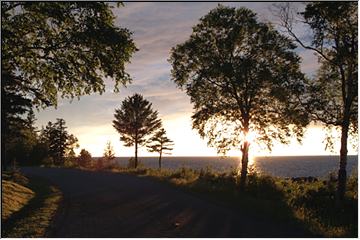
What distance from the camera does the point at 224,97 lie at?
28781 mm

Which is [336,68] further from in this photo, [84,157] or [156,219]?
[84,157]

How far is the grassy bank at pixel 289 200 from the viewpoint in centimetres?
1545

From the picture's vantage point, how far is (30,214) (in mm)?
16609

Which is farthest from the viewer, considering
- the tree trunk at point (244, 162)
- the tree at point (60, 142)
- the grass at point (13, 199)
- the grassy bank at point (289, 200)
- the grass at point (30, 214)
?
the tree at point (60, 142)

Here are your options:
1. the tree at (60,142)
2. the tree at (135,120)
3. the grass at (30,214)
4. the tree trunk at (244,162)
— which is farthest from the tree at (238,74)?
the tree at (60,142)

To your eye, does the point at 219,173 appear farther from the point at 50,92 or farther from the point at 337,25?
the point at 50,92

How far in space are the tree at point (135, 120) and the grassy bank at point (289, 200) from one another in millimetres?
26112

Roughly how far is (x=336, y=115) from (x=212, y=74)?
25.9ft

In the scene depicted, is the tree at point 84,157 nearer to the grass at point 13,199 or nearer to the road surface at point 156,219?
the grass at point 13,199

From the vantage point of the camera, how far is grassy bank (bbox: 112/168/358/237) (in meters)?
15.4

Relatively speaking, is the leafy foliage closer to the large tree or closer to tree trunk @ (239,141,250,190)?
the large tree

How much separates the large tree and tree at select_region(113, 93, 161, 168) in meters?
43.6

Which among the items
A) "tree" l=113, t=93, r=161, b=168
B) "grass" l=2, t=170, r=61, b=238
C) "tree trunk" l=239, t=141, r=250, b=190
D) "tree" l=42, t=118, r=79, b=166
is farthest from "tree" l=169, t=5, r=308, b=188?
Answer: "tree" l=42, t=118, r=79, b=166

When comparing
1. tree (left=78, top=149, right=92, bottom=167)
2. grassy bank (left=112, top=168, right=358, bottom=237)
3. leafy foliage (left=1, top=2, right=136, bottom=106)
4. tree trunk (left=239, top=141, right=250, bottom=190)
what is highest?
leafy foliage (left=1, top=2, right=136, bottom=106)
